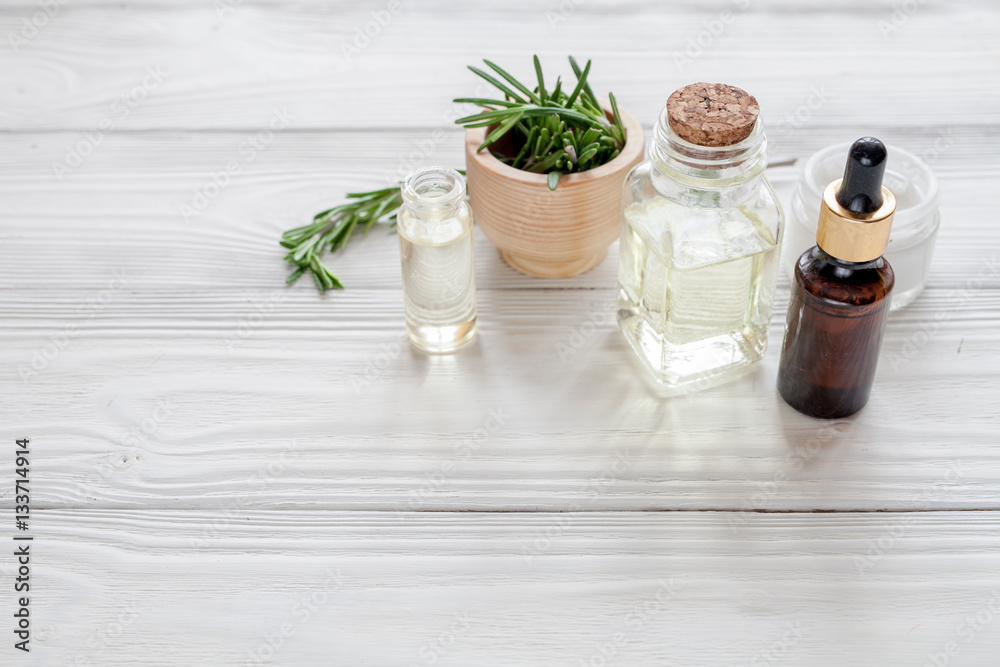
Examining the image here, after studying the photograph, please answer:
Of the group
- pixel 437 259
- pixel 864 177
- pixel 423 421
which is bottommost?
pixel 423 421

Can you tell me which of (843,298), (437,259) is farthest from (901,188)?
(437,259)

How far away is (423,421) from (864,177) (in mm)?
386

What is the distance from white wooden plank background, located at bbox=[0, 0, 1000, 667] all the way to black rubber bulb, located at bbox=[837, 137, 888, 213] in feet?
0.68

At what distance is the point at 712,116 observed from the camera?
0.72 meters

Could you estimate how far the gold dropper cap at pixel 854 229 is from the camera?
703 millimetres

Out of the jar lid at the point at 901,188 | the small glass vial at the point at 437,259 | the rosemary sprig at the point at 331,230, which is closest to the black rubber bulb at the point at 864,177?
the jar lid at the point at 901,188

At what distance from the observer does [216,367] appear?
89 centimetres

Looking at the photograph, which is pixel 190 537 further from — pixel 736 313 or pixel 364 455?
pixel 736 313

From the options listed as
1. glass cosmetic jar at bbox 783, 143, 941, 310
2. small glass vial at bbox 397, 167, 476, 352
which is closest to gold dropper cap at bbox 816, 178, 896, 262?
glass cosmetic jar at bbox 783, 143, 941, 310

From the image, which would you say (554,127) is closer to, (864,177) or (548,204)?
(548,204)

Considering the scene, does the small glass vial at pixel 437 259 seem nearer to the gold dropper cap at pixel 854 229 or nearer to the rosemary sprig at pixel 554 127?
the rosemary sprig at pixel 554 127

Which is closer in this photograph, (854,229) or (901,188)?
(854,229)

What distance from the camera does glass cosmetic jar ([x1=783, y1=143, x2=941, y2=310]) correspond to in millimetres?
868

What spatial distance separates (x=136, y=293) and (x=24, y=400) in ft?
0.47
